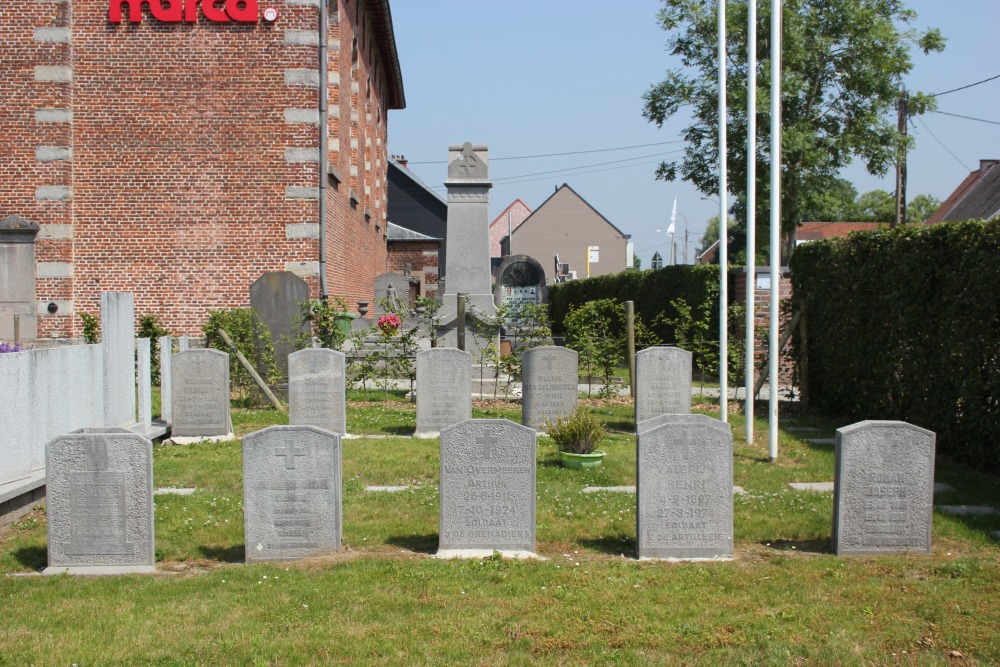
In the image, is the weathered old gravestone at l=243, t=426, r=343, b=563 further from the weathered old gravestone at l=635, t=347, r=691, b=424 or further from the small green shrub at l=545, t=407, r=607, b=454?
the weathered old gravestone at l=635, t=347, r=691, b=424

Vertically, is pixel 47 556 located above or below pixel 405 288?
below

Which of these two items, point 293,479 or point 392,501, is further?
point 392,501

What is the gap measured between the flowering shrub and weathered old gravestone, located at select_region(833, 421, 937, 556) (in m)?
9.60

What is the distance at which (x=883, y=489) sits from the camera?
6055 millimetres

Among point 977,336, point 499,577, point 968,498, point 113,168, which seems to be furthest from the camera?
point 113,168

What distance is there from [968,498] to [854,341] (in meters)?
4.36

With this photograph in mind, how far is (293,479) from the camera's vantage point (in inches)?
237

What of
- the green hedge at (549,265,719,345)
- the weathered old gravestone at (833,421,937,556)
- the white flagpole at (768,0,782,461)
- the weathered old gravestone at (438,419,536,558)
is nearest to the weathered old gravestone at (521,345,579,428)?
the white flagpole at (768,0,782,461)

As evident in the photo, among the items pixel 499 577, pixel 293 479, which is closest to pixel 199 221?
pixel 293 479

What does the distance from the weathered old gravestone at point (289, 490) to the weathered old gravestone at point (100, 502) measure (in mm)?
634

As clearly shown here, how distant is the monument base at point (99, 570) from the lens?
19.0ft

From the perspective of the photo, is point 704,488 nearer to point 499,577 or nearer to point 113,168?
point 499,577

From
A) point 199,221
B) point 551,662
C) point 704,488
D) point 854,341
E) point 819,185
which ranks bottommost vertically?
point 551,662

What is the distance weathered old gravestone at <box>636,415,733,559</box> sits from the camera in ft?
19.7
